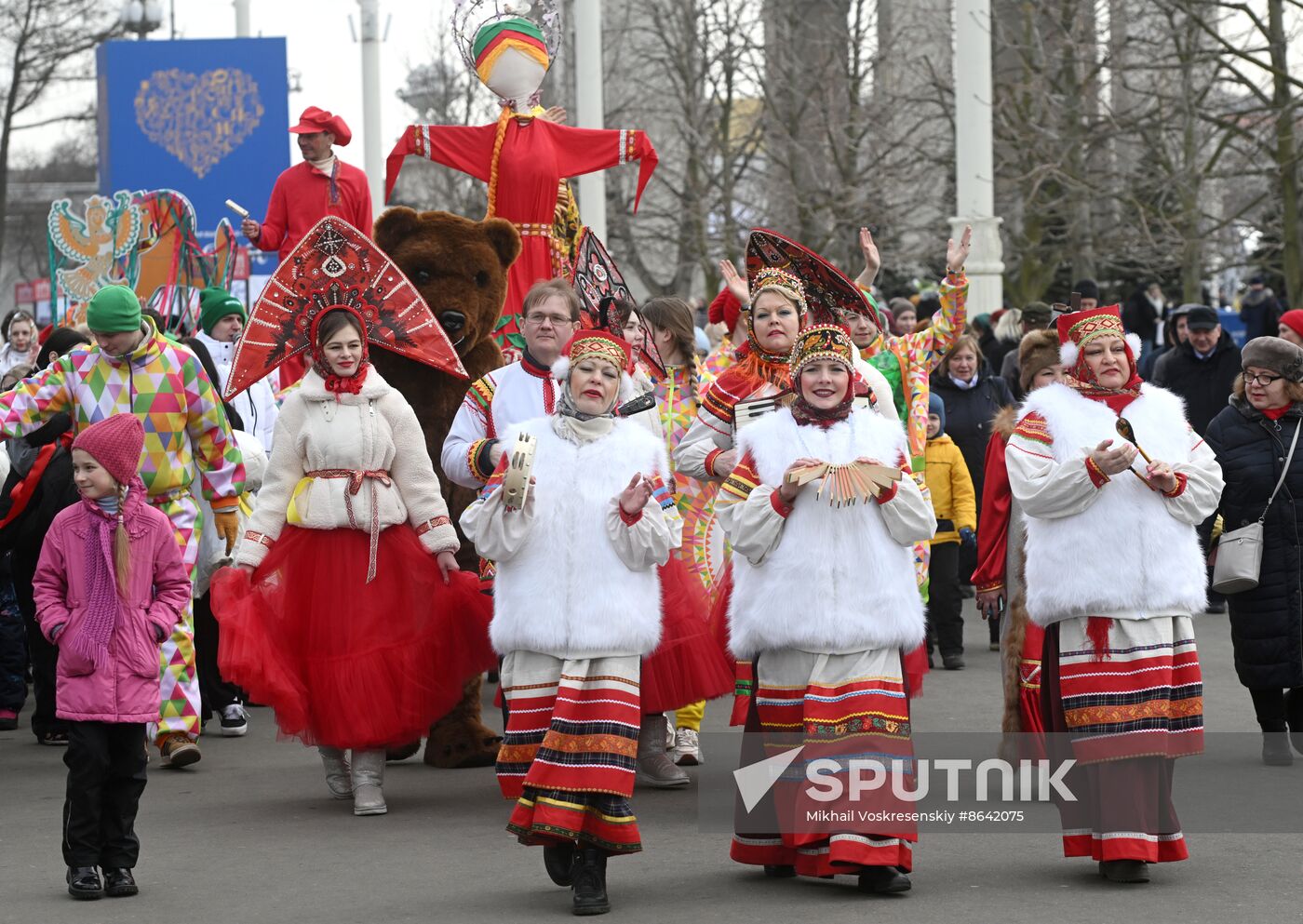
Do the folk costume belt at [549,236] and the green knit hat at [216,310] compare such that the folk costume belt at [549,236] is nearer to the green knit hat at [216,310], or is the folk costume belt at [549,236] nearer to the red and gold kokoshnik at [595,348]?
the green knit hat at [216,310]

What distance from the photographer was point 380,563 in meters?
8.08

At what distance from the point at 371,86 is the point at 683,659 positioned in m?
22.8

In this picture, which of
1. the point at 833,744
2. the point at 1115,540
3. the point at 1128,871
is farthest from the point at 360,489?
the point at 1128,871

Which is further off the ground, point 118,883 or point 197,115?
point 197,115

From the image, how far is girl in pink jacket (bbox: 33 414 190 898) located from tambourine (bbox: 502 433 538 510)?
4.17ft

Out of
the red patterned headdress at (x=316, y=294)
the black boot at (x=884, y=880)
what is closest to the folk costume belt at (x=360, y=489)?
the red patterned headdress at (x=316, y=294)

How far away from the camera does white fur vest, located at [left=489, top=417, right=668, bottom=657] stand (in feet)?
21.7

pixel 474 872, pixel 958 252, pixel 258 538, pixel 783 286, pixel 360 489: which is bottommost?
pixel 474 872

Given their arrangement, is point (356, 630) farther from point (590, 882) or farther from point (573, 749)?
point (590, 882)

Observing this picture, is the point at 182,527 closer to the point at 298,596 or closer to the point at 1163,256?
the point at 298,596

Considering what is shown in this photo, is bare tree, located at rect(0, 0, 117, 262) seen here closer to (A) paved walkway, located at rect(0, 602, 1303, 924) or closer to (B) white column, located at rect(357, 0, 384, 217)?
(B) white column, located at rect(357, 0, 384, 217)

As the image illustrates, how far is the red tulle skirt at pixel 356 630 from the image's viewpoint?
311 inches

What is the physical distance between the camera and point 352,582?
803 centimetres

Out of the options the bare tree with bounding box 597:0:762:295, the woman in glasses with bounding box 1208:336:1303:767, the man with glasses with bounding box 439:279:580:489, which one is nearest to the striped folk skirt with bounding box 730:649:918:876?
the man with glasses with bounding box 439:279:580:489
